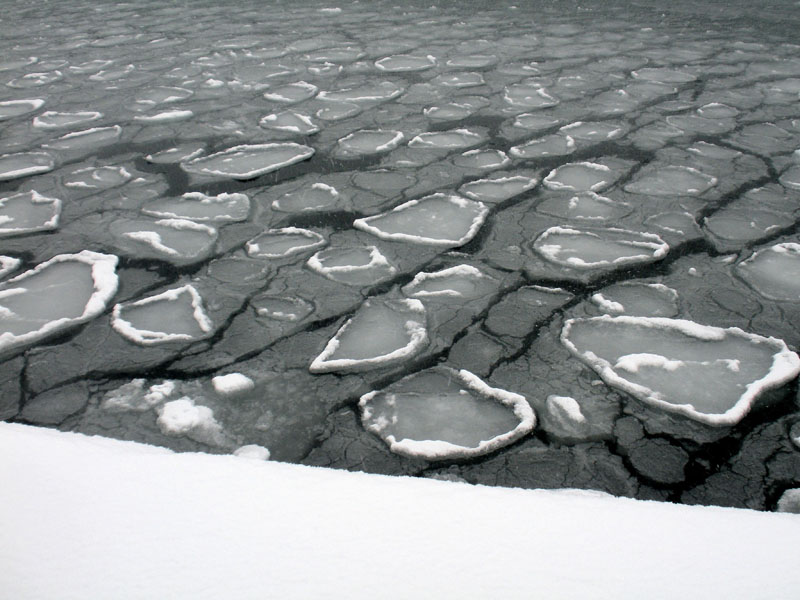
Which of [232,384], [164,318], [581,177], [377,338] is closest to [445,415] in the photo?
[377,338]

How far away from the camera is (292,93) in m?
3.25

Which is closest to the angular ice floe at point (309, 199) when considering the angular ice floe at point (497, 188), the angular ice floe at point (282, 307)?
the angular ice floe at point (497, 188)

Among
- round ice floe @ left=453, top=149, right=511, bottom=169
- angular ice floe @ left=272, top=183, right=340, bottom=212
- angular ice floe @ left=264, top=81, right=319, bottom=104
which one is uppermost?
angular ice floe @ left=264, top=81, right=319, bottom=104

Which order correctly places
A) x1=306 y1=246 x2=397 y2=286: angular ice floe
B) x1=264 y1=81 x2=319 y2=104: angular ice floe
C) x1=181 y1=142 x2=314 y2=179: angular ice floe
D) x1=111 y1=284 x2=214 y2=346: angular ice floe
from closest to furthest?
x1=111 y1=284 x2=214 y2=346: angular ice floe < x1=306 y1=246 x2=397 y2=286: angular ice floe < x1=181 y1=142 x2=314 y2=179: angular ice floe < x1=264 y1=81 x2=319 y2=104: angular ice floe

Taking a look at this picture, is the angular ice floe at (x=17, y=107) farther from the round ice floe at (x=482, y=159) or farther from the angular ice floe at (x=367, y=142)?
the round ice floe at (x=482, y=159)

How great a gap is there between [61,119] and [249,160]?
1.17m

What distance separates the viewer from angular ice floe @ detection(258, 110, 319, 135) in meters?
2.71

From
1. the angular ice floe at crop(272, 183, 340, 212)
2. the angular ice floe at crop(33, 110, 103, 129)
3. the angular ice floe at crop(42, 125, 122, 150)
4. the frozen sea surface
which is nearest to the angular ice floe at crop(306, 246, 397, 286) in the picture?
the frozen sea surface

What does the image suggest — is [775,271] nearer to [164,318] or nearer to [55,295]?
[164,318]

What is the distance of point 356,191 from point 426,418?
45.0 inches

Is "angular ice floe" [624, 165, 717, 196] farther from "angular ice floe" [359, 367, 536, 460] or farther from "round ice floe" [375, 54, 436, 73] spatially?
"round ice floe" [375, 54, 436, 73]

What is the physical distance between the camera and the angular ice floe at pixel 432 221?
A: 1834 mm

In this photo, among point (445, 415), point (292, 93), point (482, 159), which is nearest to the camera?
point (445, 415)

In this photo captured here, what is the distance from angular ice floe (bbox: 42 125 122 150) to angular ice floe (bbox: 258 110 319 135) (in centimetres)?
63
